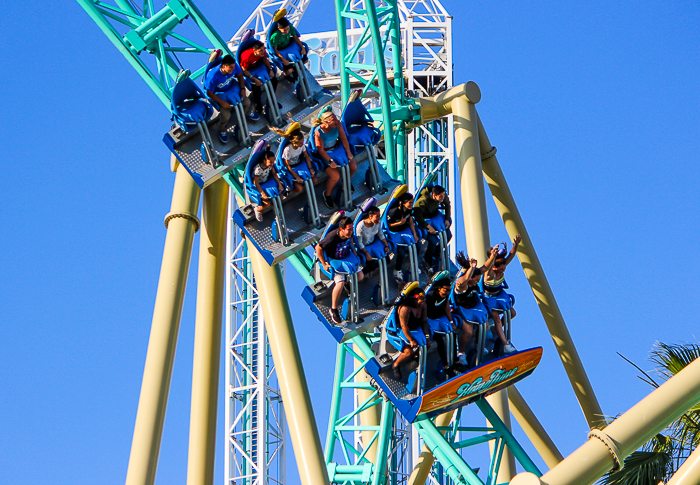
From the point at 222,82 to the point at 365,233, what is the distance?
2.20 meters

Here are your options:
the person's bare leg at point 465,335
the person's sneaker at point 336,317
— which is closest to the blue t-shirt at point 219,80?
the person's sneaker at point 336,317

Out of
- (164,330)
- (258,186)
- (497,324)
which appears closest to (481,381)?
(497,324)

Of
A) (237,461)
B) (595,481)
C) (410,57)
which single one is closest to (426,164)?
(410,57)

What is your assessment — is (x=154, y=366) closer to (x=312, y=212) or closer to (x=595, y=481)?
(x=312, y=212)

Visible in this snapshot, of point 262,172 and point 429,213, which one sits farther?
point 429,213

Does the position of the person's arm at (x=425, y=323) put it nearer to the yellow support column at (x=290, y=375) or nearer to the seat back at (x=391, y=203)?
the seat back at (x=391, y=203)

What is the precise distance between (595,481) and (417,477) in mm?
4131

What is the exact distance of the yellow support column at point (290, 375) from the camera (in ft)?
28.7

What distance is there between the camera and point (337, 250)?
8922mm

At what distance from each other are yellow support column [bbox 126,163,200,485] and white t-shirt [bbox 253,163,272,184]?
1250 mm

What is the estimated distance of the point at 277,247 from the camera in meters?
9.38

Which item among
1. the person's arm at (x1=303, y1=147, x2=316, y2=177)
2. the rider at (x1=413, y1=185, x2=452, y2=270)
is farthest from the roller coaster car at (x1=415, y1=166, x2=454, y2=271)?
the person's arm at (x1=303, y1=147, x2=316, y2=177)

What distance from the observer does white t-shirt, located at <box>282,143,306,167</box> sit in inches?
370

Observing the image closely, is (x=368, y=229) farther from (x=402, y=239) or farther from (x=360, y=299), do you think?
(x=360, y=299)
